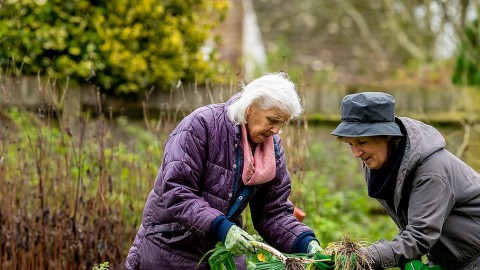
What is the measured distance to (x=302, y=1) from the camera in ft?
46.1

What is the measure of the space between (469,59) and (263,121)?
222 inches

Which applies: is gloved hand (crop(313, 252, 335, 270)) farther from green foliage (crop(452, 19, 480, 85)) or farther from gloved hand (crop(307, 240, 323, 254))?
green foliage (crop(452, 19, 480, 85))

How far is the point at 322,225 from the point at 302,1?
8.86 meters

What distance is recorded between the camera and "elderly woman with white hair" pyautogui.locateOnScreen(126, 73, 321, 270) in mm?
3471

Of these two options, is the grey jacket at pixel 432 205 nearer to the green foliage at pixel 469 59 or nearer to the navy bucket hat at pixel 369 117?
the navy bucket hat at pixel 369 117

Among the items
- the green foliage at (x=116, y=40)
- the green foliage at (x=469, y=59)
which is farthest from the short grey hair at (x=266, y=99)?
the green foliage at (x=469, y=59)

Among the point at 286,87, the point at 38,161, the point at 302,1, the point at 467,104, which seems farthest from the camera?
the point at 302,1

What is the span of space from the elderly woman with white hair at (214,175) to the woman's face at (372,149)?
35cm

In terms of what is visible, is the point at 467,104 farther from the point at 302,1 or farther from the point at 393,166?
the point at 302,1

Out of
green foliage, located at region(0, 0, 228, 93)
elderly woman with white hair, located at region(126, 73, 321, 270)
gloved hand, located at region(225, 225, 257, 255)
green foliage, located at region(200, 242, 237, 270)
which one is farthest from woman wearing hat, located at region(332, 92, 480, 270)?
green foliage, located at region(0, 0, 228, 93)

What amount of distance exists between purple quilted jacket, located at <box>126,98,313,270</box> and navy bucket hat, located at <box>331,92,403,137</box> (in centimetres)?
51

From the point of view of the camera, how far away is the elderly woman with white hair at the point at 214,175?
11.4 feet

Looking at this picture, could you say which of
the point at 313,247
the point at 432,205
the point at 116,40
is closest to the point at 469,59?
the point at 116,40

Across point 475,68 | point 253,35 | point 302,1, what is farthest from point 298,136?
point 302,1
